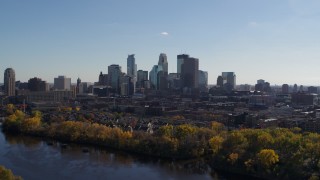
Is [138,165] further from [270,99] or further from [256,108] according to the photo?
[270,99]

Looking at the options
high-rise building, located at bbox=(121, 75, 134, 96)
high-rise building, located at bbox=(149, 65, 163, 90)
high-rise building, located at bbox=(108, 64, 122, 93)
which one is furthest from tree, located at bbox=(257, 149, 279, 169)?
high-rise building, located at bbox=(149, 65, 163, 90)

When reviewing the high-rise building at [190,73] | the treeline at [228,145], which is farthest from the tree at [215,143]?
the high-rise building at [190,73]

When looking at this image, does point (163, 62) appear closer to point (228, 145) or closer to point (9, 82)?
point (9, 82)

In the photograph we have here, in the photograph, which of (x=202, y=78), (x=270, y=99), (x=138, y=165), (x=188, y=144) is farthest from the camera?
(x=202, y=78)

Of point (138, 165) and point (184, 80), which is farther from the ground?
point (184, 80)

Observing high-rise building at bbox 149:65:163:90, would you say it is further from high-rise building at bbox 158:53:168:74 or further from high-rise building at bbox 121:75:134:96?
high-rise building at bbox 121:75:134:96

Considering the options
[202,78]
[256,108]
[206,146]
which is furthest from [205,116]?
[202,78]

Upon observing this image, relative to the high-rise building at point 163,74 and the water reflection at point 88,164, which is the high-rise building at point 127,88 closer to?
the high-rise building at point 163,74
